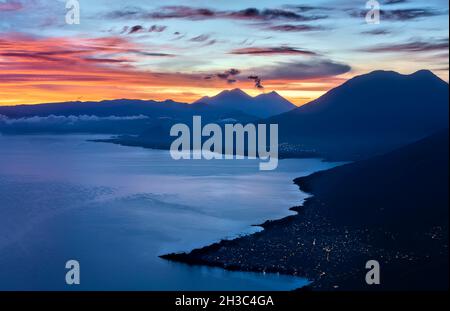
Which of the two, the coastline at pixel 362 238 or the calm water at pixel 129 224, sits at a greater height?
the coastline at pixel 362 238

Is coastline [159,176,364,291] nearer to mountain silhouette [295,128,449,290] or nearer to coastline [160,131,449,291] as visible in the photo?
coastline [160,131,449,291]

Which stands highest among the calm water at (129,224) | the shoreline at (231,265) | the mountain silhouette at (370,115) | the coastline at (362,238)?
the mountain silhouette at (370,115)

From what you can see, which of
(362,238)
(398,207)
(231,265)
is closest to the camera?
(231,265)

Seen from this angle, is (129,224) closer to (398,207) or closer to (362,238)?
(362,238)

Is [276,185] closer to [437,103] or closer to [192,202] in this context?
[192,202]

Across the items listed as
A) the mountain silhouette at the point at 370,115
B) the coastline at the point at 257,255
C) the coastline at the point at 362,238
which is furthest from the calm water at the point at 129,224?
the mountain silhouette at the point at 370,115

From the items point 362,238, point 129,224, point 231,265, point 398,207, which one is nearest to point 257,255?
point 231,265

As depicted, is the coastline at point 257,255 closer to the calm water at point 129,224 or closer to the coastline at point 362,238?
the coastline at point 362,238
